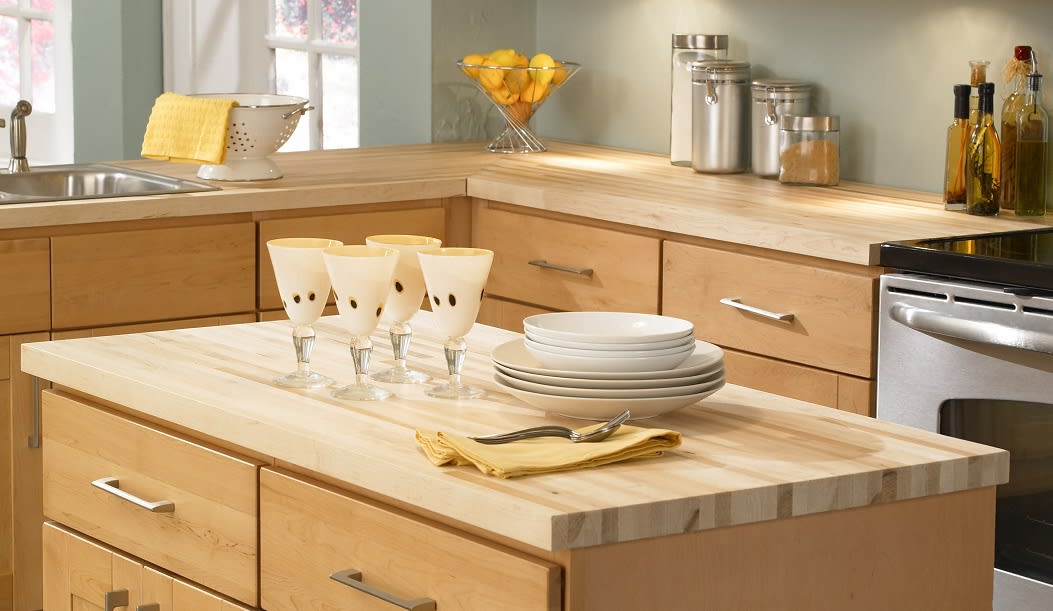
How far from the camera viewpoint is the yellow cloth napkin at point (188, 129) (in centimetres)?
361

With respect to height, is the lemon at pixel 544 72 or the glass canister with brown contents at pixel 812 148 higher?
the lemon at pixel 544 72

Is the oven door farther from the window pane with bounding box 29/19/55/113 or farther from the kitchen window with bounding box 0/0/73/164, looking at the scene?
the window pane with bounding box 29/19/55/113

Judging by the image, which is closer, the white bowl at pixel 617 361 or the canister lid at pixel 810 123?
the white bowl at pixel 617 361

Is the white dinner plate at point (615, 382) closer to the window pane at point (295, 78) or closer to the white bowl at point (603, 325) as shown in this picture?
the white bowl at point (603, 325)

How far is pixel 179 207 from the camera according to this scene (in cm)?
346

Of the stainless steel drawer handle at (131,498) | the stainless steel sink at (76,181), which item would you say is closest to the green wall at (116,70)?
the stainless steel sink at (76,181)

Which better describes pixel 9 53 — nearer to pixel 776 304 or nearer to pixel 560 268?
pixel 560 268

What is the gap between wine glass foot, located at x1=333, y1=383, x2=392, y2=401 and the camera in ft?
6.11

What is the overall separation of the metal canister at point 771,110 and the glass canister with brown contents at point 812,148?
0.31 ft

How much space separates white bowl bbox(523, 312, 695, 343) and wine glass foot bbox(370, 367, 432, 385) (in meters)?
0.16

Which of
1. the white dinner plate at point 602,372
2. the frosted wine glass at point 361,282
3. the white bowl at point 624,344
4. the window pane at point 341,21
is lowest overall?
the white dinner plate at point 602,372

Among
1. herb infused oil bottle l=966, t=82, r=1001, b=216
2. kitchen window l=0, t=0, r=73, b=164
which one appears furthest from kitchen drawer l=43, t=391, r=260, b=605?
kitchen window l=0, t=0, r=73, b=164

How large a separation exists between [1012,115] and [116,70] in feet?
11.3

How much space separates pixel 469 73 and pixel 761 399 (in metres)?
2.56
